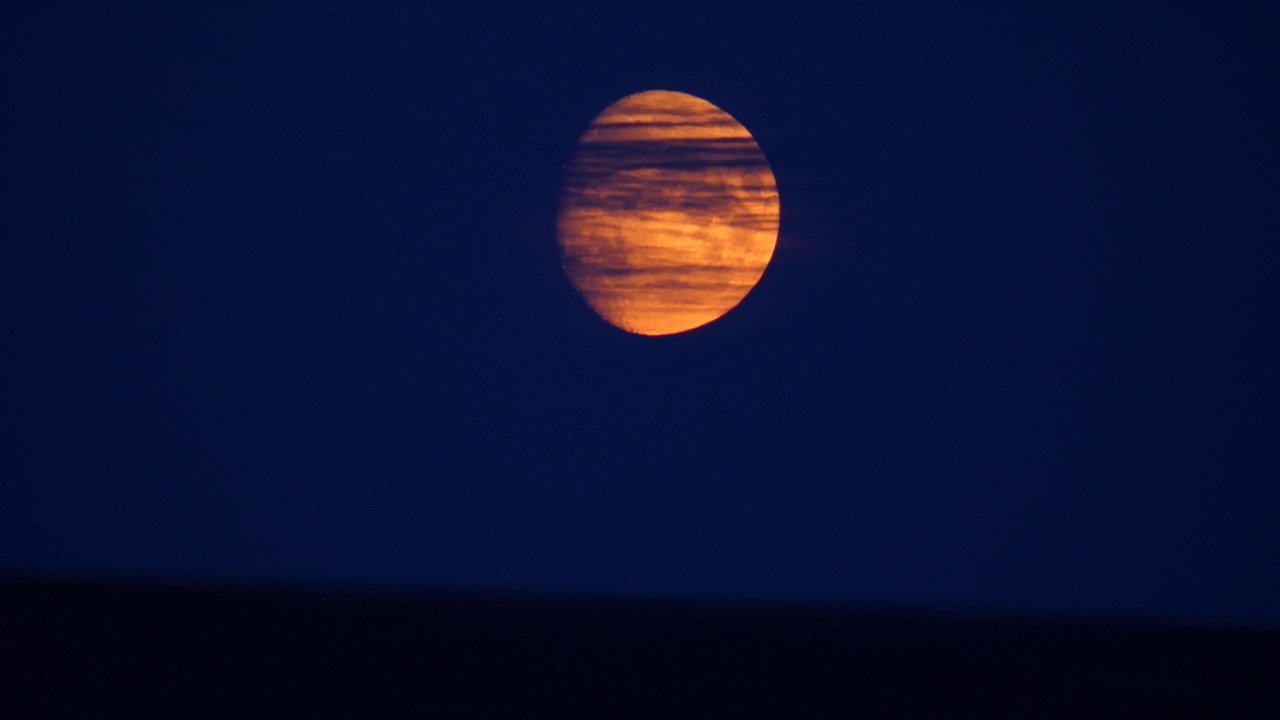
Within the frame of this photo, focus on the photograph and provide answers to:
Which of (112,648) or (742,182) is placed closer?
(112,648)

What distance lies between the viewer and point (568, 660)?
2.58m

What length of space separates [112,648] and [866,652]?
2.27 metres

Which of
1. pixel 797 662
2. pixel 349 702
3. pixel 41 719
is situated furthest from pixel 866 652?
pixel 41 719

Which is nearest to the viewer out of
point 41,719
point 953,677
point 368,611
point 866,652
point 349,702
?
point 41,719

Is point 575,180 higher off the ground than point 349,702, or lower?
higher

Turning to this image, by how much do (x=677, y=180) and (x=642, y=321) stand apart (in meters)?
0.52

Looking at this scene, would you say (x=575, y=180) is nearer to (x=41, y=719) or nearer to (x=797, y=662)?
(x=797, y=662)

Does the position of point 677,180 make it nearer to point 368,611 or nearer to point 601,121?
point 601,121

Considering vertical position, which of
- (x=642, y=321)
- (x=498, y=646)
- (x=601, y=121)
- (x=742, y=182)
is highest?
(x=601, y=121)

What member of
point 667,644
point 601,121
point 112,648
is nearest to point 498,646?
point 667,644

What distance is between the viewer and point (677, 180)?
10.3 ft

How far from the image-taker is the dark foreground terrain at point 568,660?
2268 mm

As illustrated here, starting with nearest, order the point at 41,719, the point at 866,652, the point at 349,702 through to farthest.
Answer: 1. the point at 41,719
2. the point at 349,702
3. the point at 866,652

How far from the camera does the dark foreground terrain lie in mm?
2268
